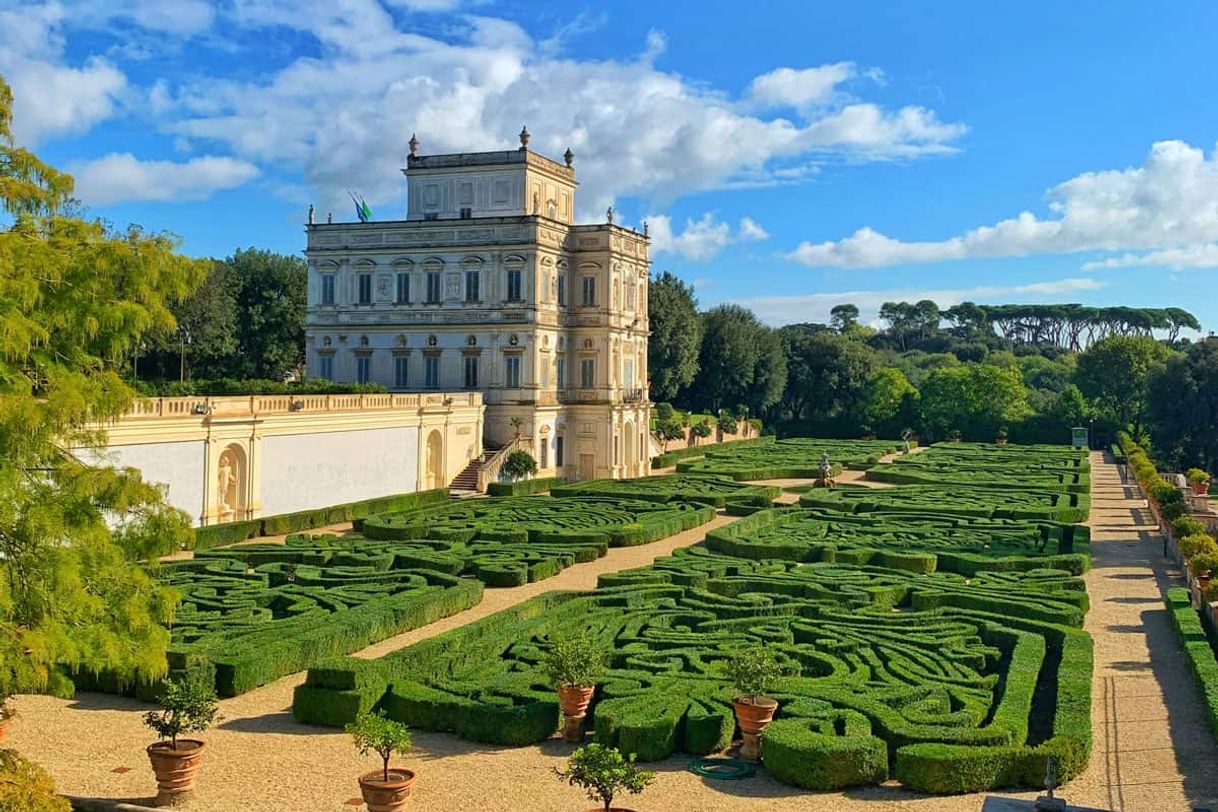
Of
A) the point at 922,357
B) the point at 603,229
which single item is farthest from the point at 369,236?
the point at 922,357

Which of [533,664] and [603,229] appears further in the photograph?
[603,229]

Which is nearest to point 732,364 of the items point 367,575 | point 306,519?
point 306,519

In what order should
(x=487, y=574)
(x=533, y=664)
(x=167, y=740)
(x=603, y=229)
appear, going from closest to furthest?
1. (x=167, y=740)
2. (x=533, y=664)
3. (x=487, y=574)
4. (x=603, y=229)

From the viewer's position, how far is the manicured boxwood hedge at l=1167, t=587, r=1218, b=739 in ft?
53.4

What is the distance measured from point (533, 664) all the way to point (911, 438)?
73291 mm

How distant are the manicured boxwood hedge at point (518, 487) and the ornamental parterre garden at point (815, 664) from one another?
16.6 meters

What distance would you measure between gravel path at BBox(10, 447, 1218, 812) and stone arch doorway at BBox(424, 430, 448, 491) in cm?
2896

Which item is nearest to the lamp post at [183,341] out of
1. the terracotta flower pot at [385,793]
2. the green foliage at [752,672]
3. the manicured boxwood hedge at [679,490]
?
the manicured boxwood hedge at [679,490]

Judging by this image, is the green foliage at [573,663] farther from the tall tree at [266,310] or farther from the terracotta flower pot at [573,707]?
the tall tree at [266,310]

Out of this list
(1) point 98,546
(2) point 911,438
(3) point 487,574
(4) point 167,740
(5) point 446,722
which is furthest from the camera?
(2) point 911,438

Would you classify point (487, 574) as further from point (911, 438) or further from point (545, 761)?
point (911, 438)

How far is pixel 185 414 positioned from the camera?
3369cm

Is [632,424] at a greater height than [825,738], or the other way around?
[632,424]

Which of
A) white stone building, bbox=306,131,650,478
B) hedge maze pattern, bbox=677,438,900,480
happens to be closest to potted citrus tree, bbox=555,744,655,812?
white stone building, bbox=306,131,650,478
